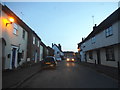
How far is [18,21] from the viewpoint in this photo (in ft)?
45.5

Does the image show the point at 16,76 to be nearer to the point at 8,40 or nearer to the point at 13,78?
the point at 13,78

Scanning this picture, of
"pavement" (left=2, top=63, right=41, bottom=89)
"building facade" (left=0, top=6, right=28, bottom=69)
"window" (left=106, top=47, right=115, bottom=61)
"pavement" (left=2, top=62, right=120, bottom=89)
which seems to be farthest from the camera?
"window" (left=106, top=47, right=115, bottom=61)

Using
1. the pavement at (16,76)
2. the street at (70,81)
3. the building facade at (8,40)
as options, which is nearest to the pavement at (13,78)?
the pavement at (16,76)

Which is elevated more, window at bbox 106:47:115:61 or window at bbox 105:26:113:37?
window at bbox 105:26:113:37

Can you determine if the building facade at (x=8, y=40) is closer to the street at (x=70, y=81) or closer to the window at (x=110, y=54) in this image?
the street at (x=70, y=81)

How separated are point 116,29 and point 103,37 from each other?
3911 mm

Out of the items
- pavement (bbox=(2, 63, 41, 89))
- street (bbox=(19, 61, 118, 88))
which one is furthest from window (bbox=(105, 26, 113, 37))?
pavement (bbox=(2, 63, 41, 89))

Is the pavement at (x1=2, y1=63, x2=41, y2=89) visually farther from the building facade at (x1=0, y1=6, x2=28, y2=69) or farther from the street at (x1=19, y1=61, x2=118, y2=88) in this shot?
the building facade at (x1=0, y1=6, x2=28, y2=69)

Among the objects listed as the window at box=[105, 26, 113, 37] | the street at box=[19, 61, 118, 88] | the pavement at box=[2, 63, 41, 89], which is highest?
the window at box=[105, 26, 113, 37]

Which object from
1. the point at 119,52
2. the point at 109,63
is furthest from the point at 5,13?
the point at 109,63

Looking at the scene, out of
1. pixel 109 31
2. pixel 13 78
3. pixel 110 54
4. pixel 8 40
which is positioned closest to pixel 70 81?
pixel 13 78

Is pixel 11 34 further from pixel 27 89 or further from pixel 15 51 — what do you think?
pixel 27 89

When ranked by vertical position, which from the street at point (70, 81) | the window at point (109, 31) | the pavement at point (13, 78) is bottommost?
the street at point (70, 81)

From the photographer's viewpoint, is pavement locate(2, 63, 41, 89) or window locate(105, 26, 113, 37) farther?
window locate(105, 26, 113, 37)
